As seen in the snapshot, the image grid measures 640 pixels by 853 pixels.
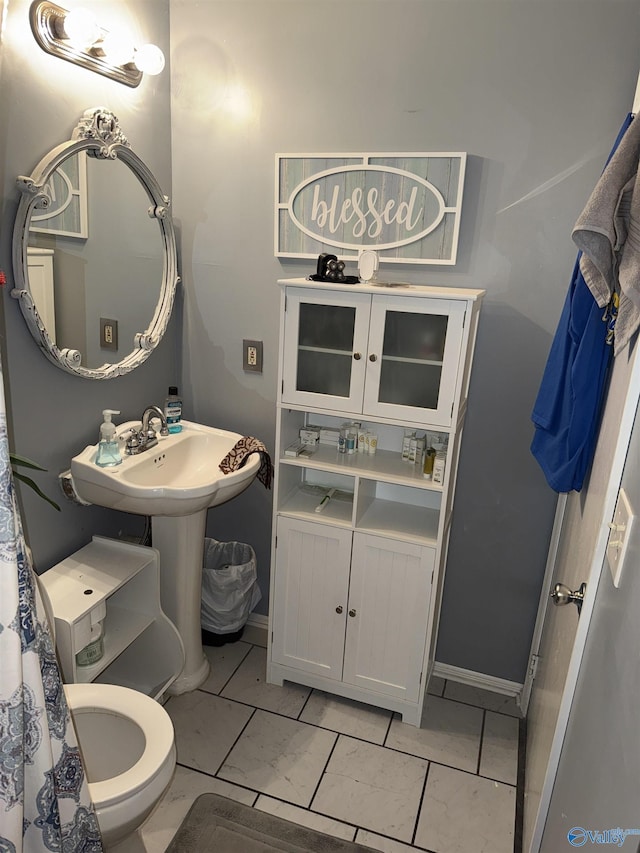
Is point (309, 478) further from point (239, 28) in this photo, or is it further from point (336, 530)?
point (239, 28)

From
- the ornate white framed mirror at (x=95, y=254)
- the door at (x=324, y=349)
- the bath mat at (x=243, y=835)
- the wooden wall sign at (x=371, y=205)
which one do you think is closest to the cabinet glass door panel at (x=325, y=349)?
the door at (x=324, y=349)

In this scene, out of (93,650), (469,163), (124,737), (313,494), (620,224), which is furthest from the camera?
(313,494)

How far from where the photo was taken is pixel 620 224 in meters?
1.24

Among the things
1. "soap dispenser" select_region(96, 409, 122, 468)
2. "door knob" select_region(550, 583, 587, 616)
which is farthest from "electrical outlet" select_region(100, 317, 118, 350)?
"door knob" select_region(550, 583, 587, 616)

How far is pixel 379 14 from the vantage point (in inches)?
80.7

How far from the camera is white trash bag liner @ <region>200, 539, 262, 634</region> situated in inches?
100

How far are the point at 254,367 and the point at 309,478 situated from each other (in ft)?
1.68

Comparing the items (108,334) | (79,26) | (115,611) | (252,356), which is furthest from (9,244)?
(115,611)

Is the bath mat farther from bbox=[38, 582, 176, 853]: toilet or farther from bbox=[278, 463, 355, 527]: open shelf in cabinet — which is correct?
bbox=[278, 463, 355, 527]: open shelf in cabinet

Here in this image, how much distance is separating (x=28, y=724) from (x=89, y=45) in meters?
1.85

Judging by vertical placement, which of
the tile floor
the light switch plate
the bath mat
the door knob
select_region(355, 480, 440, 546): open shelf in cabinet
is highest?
the light switch plate

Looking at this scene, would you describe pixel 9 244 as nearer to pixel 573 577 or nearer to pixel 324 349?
pixel 324 349

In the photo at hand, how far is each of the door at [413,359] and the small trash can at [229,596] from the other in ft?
3.17

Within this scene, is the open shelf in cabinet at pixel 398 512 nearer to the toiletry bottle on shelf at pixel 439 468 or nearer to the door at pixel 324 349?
the toiletry bottle on shelf at pixel 439 468
